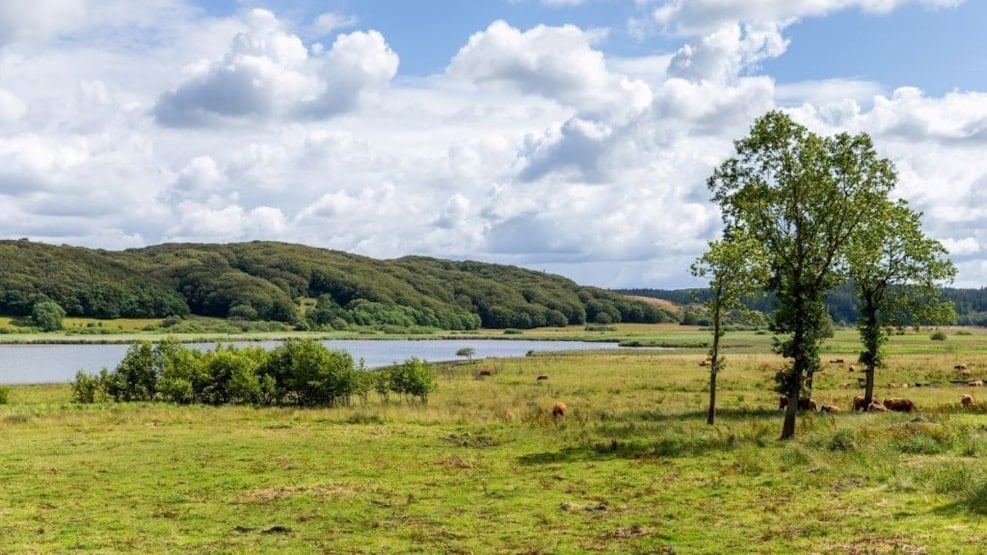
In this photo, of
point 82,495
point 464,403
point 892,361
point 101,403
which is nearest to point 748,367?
point 892,361

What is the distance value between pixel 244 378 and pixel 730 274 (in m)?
31.2

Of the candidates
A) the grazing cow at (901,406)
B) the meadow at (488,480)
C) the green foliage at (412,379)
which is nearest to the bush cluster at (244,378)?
the green foliage at (412,379)

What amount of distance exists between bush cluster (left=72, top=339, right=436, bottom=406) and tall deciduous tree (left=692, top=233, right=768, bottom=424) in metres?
21.3

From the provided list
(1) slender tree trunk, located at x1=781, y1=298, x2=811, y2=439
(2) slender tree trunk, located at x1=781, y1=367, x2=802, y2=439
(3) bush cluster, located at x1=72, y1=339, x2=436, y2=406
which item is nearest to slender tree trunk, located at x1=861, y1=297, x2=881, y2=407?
(1) slender tree trunk, located at x1=781, y1=298, x2=811, y2=439

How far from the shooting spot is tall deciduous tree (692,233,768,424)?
34125mm

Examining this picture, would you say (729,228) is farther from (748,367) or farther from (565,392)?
(748,367)

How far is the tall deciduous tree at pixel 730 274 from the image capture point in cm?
3412

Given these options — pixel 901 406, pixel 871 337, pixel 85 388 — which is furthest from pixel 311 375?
pixel 901 406

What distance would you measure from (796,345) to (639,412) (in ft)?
39.0

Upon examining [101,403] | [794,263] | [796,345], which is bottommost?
[101,403]

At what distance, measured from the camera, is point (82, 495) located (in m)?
22.1

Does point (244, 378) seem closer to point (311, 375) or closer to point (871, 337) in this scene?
point (311, 375)

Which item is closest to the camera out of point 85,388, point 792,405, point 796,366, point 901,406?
point 792,405

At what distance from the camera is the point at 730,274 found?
3931 cm
